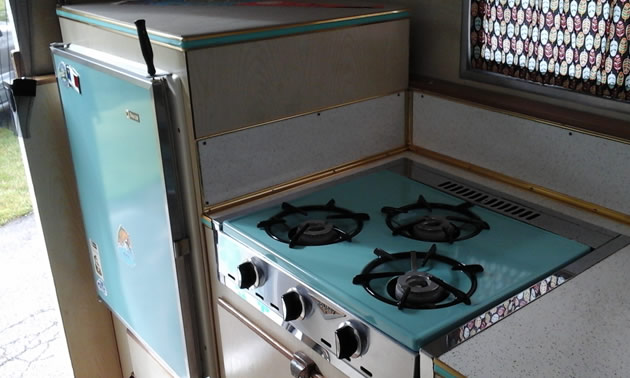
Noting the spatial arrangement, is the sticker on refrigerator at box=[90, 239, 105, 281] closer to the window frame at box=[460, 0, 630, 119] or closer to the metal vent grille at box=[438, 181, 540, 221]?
the metal vent grille at box=[438, 181, 540, 221]

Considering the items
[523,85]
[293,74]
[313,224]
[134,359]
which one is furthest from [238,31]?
[134,359]

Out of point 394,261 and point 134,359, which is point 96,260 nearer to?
point 134,359

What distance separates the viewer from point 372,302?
1.16m

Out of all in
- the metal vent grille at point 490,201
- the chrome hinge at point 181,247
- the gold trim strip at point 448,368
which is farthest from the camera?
the chrome hinge at point 181,247

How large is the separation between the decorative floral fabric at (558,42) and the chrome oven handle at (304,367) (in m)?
A: 0.90

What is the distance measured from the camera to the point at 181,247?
160 cm

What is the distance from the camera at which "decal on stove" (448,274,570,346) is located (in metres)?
1.08

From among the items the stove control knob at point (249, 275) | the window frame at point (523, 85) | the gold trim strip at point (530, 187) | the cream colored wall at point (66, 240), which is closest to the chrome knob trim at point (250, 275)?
the stove control knob at point (249, 275)

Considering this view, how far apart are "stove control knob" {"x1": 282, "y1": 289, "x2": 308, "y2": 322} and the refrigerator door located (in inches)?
17.3

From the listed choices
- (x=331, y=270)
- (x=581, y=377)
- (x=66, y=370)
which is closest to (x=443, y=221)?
(x=331, y=270)

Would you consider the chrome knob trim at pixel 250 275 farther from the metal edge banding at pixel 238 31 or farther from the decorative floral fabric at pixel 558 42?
the decorative floral fabric at pixel 558 42

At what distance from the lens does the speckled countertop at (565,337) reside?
987 mm

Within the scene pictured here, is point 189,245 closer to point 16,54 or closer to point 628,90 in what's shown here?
point 16,54

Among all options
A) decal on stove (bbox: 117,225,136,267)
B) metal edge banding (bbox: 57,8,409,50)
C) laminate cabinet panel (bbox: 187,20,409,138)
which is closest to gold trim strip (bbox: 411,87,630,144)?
laminate cabinet panel (bbox: 187,20,409,138)
